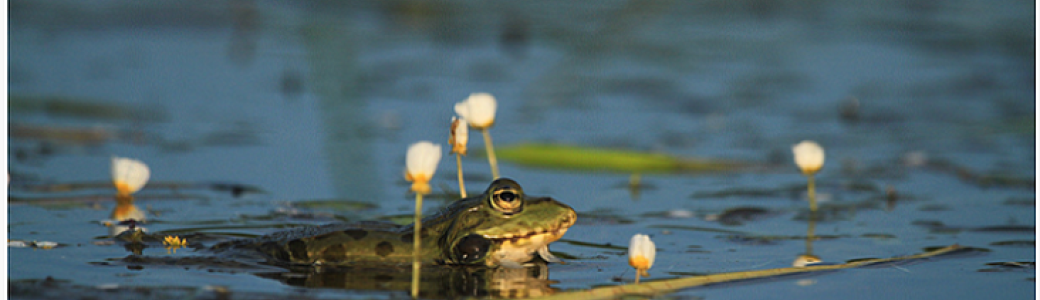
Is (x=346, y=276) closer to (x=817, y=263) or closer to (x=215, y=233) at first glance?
(x=215, y=233)

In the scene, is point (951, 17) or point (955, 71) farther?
point (951, 17)

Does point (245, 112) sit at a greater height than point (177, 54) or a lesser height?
lesser

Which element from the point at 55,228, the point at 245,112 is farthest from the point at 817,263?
the point at 245,112

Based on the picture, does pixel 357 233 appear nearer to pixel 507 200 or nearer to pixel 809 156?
pixel 507 200

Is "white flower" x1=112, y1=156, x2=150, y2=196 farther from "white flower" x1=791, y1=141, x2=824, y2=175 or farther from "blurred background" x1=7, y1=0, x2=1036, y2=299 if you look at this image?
"white flower" x1=791, y1=141, x2=824, y2=175

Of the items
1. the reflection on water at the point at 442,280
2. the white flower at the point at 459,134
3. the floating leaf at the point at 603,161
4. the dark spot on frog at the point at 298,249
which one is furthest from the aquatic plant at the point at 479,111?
the floating leaf at the point at 603,161

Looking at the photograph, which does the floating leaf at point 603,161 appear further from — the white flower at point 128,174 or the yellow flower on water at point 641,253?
the yellow flower on water at point 641,253
